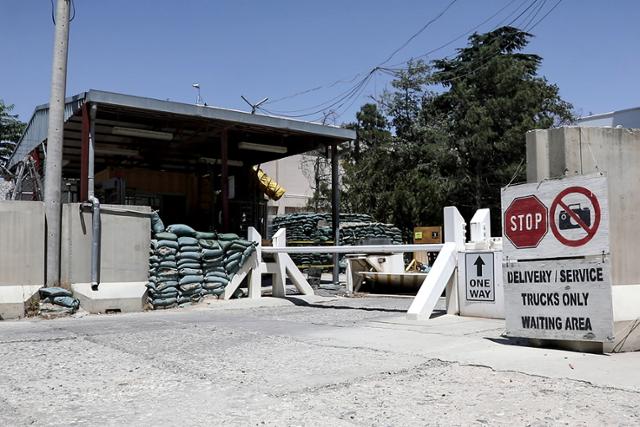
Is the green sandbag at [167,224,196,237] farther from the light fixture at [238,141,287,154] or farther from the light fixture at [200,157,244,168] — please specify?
the light fixture at [200,157,244,168]

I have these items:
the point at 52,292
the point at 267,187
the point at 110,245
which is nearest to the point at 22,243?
the point at 52,292

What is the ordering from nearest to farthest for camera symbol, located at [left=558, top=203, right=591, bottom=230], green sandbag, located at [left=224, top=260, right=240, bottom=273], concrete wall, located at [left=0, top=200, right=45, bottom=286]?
camera symbol, located at [left=558, top=203, right=591, bottom=230]
concrete wall, located at [left=0, top=200, right=45, bottom=286]
green sandbag, located at [left=224, top=260, right=240, bottom=273]

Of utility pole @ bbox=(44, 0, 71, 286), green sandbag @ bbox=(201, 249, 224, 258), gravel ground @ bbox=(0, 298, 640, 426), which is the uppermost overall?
utility pole @ bbox=(44, 0, 71, 286)

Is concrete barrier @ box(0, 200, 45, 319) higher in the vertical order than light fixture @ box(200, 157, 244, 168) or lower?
lower

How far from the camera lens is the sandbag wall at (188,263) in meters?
14.3

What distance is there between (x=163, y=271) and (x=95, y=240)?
1780 mm

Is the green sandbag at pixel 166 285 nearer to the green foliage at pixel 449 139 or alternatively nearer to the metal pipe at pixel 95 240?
the metal pipe at pixel 95 240

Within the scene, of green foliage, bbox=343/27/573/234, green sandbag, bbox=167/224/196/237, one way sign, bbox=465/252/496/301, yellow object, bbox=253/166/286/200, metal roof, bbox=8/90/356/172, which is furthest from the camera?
green foliage, bbox=343/27/573/234

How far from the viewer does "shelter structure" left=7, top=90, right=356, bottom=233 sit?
1667 centimetres

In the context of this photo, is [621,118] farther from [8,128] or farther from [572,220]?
[8,128]

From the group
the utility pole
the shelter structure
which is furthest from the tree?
the utility pole

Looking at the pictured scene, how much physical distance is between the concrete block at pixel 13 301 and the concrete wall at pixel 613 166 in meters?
10.0

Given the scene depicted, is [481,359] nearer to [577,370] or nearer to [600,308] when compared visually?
[577,370]

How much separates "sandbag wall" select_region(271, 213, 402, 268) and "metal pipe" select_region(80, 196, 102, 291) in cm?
1289
